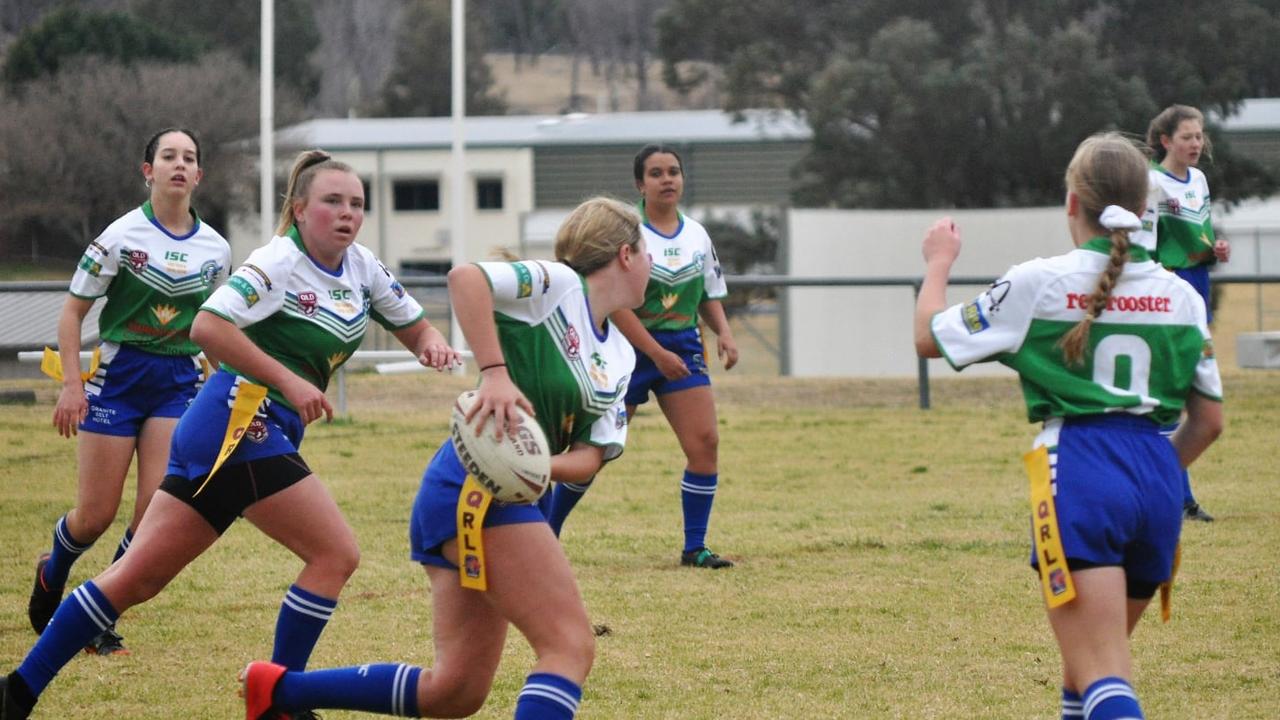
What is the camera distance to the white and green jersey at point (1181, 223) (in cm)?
892

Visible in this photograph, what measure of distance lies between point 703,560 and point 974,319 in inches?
171

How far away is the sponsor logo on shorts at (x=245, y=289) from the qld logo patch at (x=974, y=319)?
2181mm

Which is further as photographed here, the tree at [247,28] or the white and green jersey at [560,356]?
the tree at [247,28]

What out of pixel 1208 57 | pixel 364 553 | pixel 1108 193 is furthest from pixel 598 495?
pixel 1208 57

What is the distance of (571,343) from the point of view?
4.32 m

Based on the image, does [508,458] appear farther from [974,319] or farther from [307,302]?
[307,302]

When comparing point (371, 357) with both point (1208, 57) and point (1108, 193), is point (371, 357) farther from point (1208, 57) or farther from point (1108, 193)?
point (1208, 57)

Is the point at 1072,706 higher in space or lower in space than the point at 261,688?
higher

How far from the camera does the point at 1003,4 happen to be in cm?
3120

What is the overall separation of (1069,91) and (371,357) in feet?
55.9

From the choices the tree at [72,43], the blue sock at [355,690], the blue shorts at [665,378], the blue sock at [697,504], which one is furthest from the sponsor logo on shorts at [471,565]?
the tree at [72,43]

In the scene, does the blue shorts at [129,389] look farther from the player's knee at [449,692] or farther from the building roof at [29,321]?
the building roof at [29,321]

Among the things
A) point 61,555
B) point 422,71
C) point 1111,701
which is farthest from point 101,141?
point 1111,701

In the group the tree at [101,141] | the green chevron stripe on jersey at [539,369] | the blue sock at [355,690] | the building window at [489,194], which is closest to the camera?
the green chevron stripe on jersey at [539,369]
